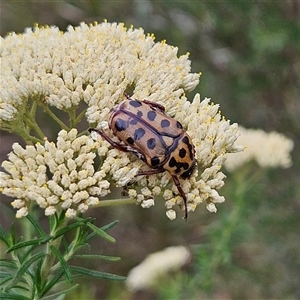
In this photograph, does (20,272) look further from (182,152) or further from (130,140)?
(182,152)

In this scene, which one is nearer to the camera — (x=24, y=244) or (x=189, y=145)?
(x=24, y=244)

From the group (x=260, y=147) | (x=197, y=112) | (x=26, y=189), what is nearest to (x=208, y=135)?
(x=197, y=112)

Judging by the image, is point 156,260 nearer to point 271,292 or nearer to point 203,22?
point 271,292

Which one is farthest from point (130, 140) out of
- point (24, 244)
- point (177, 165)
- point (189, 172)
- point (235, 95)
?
point (235, 95)

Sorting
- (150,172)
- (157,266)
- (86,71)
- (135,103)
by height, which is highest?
(157,266)

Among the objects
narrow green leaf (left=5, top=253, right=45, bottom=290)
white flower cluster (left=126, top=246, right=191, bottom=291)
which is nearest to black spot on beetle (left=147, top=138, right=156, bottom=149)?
narrow green leaf (left=5, top=253, right=45, bottom=290)

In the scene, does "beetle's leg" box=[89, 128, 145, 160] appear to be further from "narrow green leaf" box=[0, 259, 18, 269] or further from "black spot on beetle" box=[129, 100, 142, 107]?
"narrow green leaf" box=[0, 259, 18, 269]

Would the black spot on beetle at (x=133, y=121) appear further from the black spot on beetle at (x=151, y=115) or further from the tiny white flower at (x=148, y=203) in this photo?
the tiny white flower at (x=148, y=203)
